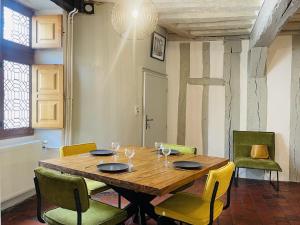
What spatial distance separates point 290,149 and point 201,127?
4.75 feet

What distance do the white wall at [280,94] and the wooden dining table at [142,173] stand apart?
250 centimetres

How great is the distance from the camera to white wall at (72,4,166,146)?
365 centimetres

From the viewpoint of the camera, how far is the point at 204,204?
219 cm

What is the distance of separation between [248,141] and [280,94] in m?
0.91

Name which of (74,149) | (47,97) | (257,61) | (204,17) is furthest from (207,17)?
(74,149)

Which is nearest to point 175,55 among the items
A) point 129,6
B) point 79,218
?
point 129,6

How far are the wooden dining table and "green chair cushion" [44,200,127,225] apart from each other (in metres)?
0.19

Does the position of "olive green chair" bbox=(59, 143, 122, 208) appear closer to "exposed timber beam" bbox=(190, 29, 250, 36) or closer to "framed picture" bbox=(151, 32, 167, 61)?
"framed picture" bbox=(151, 32, 167, 61)

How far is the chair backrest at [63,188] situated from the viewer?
171cm

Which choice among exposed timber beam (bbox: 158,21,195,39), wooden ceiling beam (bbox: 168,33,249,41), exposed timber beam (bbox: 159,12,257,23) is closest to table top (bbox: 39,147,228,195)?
exposed timber beam (bbox: 159,12,257,23)

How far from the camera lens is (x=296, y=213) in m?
3.18

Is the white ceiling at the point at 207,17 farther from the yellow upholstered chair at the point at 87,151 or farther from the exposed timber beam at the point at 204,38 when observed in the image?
the yellow upholstered chair at the point at 87,151

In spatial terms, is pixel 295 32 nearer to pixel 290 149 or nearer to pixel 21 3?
pixel 290 149

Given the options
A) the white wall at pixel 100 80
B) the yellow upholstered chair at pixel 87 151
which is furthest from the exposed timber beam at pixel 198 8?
the yellow upholstered chair at pixel 87 151
